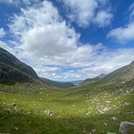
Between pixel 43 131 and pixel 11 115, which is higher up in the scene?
pixel 11 115

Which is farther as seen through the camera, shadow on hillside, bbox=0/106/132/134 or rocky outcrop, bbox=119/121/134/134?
rocky outcrop, bbox=119/121/134/134

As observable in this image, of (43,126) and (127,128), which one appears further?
(43,126)

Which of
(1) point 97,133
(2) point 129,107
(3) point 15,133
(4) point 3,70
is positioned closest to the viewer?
(3) point 15,133

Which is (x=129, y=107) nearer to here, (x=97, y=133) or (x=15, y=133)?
(x=97, y=133)

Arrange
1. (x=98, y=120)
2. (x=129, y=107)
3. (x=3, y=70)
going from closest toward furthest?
(x=98, y=120) < (x=129, y=107) < (x=3, y=70)

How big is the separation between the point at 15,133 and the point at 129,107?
38530mm

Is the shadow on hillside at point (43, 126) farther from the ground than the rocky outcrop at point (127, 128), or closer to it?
farther from the ground

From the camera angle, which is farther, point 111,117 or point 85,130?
point 111,117

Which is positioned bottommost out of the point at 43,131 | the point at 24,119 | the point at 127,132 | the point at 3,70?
the point at 127,132

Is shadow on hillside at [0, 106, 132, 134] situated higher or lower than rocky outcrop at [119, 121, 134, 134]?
higher

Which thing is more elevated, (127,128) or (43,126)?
(43,126)

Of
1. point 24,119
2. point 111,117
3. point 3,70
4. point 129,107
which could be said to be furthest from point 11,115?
point 3,70

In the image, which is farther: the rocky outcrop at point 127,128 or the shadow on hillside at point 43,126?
the rocky outcrop at point 127,128

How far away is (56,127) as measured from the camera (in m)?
33.8
